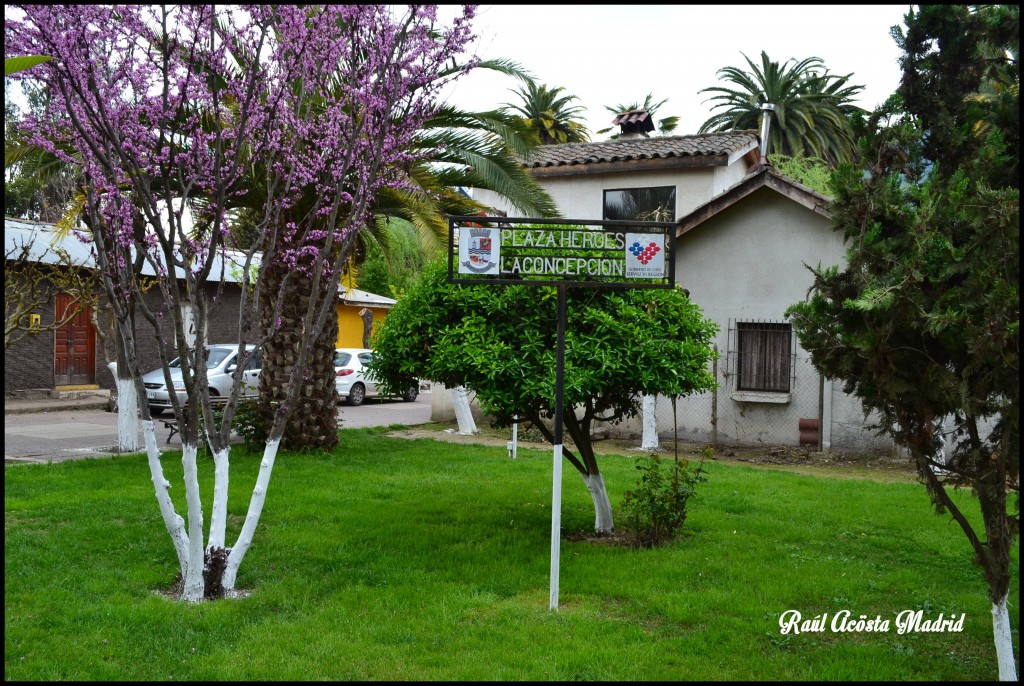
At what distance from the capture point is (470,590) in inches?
239

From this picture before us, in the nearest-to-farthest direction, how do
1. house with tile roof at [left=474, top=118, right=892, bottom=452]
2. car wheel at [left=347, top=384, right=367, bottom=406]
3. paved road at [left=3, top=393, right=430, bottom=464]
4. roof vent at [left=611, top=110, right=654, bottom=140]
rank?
paved road at [left=3, top=393, right=430, bottom=464]
house with tile roof at [left=474, top=118, right=892, bottom=452]
roof vent at [left=611, top=110, right=654, bottom=140]
car wheel at [left=347, top=384, right=367, bottom=406]

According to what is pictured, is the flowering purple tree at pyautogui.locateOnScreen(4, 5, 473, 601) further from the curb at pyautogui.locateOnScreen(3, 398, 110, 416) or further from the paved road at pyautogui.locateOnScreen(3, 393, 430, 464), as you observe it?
the curb at pyautogui.locateOnScreen(3, 398, 110, 416)

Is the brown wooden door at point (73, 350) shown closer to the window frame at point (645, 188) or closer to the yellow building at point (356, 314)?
the yellow building at point (356, 314)

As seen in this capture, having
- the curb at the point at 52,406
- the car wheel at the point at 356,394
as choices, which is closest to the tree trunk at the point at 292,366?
the curb at the point at 52,406

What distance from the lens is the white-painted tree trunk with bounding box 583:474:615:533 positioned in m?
7.73

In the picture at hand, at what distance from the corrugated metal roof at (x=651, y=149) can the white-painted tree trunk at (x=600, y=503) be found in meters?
11.2

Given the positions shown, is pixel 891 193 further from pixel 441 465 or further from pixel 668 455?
A: pixel 668 455

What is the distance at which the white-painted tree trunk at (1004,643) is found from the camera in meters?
4.45

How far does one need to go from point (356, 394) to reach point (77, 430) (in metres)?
8.46

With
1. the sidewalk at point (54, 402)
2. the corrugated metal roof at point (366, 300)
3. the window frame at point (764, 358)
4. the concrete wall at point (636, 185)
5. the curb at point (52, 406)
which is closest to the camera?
the window frame at point (764, 358)

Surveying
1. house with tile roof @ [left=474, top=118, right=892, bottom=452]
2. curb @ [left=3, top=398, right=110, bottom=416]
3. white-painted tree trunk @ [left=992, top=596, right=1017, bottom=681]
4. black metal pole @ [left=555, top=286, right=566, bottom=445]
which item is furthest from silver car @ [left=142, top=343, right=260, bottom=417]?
white-painted tree trunk @ [left=992, top=596, right=1017, bottom=681]

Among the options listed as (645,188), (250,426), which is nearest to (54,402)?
(250,426)

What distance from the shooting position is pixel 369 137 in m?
6.61

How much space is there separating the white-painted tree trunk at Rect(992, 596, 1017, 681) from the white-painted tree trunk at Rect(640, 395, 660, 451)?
9.65m
